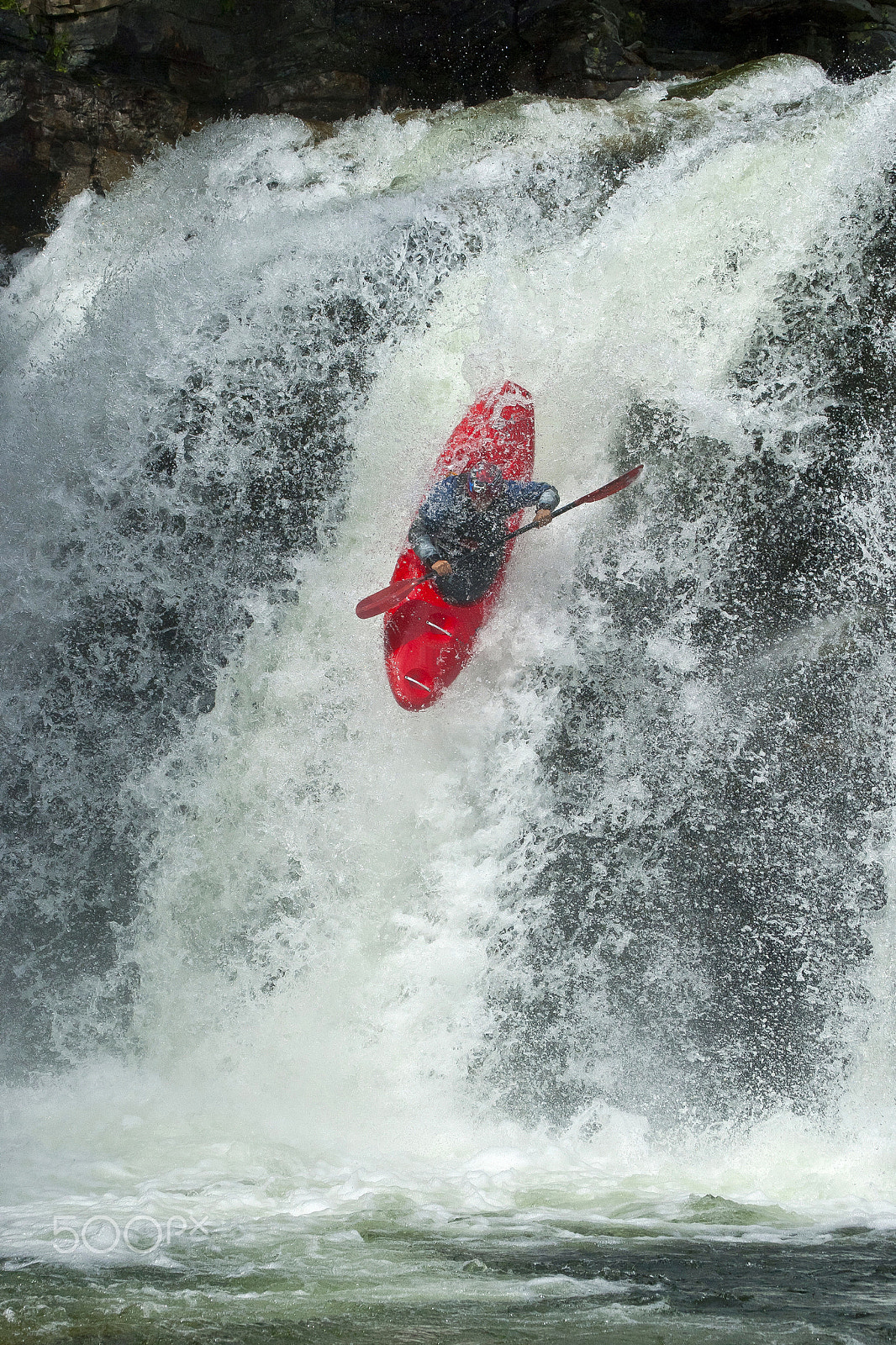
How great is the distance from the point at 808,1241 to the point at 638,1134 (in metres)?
1.14

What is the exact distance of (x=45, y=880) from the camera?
15.1ft

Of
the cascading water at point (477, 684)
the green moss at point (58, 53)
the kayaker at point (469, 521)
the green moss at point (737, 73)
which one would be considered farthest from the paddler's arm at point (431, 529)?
the green moss at point (58, 53)

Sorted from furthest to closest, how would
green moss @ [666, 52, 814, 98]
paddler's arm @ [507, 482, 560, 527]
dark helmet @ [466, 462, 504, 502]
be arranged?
green moss @ [666, 52, 814, 98]
paddler's arm @ [507, 482, 560, 527]
dark helmet @ [466, 462, 504, 502]

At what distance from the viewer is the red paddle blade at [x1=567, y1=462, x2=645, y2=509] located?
4.14m

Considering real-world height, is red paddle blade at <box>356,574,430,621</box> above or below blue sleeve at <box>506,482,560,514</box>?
below

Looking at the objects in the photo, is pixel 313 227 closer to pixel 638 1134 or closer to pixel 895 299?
pixel 895 299

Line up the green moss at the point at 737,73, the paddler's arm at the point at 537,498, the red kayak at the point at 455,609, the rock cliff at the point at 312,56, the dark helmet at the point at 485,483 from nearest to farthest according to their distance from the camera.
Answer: the dark helmet at the point at 485,483, the paddler's arm at the point at 537,498, the red kayak at the point at 455,609, the green moss at the point at 737,73, the rock cliff at the point at 312,56

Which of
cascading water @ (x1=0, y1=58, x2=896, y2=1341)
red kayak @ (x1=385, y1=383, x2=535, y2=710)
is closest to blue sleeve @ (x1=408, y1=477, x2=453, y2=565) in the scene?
red kayak @ (x1=385, y1=383, x2=535, y2=710)

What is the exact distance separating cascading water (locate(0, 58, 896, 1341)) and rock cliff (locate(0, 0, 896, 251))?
0.44m

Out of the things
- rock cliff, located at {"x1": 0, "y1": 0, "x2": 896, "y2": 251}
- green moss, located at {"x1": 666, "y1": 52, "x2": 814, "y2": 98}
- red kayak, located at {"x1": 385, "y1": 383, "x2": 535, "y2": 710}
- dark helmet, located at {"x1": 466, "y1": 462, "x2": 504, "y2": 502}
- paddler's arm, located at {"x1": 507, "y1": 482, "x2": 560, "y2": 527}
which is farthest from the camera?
rock cliff, located at {"x1": 0, "y1": 0, "x2": 896, "y2": 251}

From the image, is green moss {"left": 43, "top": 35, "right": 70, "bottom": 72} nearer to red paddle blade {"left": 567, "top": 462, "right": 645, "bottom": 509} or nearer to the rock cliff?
the rock cliff

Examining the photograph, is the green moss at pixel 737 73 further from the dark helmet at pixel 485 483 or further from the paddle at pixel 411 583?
the dark helmet at pixel 485 483

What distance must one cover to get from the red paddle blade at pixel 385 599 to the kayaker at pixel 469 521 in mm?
127

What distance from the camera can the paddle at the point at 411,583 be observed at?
160 inches
